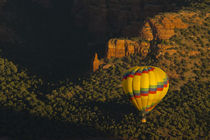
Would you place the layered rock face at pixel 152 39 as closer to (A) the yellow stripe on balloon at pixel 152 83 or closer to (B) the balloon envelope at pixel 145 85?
(B) the balloon envelope at pixel 145 85

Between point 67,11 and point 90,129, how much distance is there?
203ft

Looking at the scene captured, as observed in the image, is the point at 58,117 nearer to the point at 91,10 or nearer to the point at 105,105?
the point at 105,105

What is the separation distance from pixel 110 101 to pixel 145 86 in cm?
1366

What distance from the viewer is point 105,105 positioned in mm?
83625

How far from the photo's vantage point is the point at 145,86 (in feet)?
240

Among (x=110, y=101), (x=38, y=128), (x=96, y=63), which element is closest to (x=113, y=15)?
(x=96, y=63)

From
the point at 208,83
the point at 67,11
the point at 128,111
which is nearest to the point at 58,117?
the point at 128,111

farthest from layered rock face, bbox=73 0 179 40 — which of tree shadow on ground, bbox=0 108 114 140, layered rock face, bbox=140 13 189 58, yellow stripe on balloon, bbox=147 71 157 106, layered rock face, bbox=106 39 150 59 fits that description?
tree shadow on ground, bbox=0 108 114 140

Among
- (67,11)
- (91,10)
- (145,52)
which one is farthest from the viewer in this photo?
(67,11)

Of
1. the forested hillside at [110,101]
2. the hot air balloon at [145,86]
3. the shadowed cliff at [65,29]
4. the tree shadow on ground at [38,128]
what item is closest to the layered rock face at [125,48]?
the forested hillside at [110,101]

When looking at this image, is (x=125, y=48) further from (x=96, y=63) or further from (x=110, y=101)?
(x=110, y=101)

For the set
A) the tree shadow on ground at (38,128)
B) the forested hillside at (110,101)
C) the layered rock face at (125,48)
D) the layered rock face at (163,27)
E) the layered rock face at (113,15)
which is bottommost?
the tree shadow on ground at (38,128)

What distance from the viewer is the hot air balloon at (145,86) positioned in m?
73.2

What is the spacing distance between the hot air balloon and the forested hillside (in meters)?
5.04
